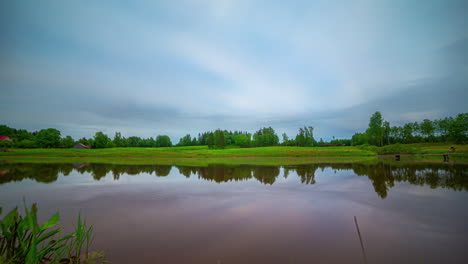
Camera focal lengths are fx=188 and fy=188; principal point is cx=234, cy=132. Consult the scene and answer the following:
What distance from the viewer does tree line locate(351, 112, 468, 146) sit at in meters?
64.6

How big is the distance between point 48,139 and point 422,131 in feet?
537

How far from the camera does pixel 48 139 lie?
7912 centimetres

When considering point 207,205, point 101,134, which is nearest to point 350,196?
point 207,205

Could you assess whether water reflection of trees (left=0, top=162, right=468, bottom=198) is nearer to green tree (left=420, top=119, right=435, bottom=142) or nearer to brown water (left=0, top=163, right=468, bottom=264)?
brown water (left=0, top=163, right=468, bottom=264)

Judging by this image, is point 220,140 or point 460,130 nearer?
point 460,130

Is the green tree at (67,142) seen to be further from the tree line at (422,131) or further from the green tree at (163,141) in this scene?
the tree line at (422,131)

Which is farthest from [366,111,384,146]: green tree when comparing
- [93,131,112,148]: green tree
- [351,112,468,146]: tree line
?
[93,131,112,148]: green tree

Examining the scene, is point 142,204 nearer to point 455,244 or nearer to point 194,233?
point 194,233

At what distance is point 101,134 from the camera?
10250 centimetres

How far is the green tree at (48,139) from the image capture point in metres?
78.1

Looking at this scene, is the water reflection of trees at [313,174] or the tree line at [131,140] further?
the tree line at [131,140]

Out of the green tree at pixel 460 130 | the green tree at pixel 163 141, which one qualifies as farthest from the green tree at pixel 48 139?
the green tree at pixel 460 130

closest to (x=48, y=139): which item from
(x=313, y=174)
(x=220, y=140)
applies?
(x=220, y=140)

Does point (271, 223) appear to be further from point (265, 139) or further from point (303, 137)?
point (265, 139)
